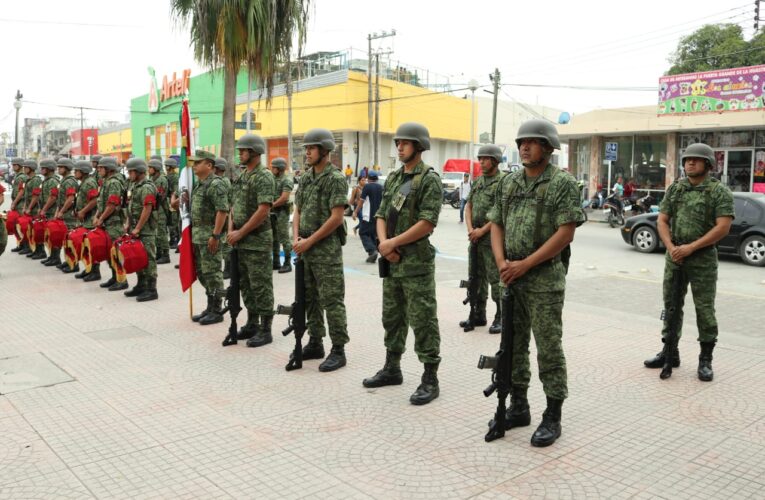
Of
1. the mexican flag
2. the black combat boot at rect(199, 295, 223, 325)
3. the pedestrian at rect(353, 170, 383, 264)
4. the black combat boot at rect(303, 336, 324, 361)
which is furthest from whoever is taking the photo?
the pedestrian at rect(353, 170, 383, 264)

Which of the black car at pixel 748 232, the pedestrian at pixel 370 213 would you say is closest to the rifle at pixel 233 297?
the pedestrian at pixel 370 213

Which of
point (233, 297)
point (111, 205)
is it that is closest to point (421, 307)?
point (233, 297)

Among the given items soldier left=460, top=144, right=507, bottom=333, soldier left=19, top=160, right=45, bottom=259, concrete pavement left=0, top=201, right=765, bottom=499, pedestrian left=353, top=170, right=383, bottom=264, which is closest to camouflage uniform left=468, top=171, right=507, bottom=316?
soldier left=460, top=144, right=507, bottom=333

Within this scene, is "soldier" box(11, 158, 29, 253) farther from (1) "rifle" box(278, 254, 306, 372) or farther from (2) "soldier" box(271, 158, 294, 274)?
(1) "rifle" box(278, 254, 306, 372)

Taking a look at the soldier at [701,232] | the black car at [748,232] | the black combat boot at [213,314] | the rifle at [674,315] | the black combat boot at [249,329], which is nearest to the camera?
the soldier at [701,232]

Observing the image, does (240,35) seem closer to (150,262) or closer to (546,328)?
(150,262)

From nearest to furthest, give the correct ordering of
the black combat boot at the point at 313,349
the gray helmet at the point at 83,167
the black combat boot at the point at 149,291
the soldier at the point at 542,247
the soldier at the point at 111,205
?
1. the soldier at the point at 542,247
2. the black combat boot at the point at 313,349
3. the black combat boot at the point at 149,291
4. the soldier at the point at 111,205
5. the gray helmet at the point at 83,167

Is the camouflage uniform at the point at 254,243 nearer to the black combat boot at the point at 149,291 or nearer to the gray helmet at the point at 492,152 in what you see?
the gray helmet at the point at 492,152

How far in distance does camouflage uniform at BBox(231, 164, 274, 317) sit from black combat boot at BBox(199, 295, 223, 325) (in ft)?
3.29

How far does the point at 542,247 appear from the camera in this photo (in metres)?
3.92

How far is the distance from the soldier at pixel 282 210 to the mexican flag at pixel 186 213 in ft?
8.09

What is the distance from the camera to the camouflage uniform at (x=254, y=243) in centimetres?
639

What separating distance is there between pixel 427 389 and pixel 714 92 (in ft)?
75.9

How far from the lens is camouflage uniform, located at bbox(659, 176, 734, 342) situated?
210 inches
